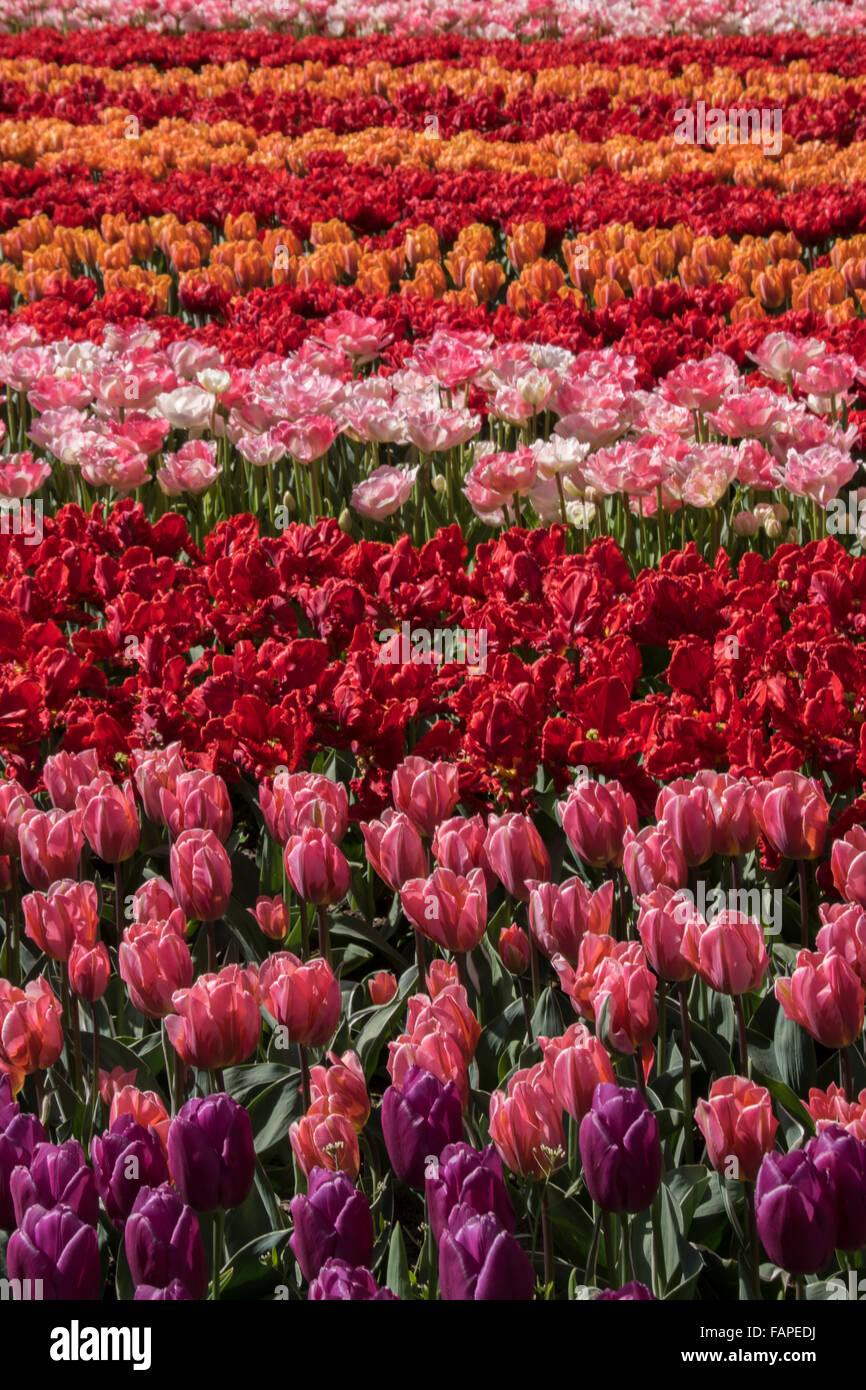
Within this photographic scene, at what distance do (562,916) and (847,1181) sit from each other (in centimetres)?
59

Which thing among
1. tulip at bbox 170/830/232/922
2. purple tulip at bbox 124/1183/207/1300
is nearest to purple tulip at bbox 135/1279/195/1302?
purple tulip at bbox 124/1183/207/1300

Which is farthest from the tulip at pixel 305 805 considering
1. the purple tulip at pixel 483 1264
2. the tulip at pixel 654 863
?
the purple tulip at pixel 483 1264

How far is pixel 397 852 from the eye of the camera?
2.19m

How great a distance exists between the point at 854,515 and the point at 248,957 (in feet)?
7.43

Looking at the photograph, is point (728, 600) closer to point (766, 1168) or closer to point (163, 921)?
point (163, 921)

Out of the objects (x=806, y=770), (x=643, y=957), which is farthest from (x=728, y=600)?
(x=643, y=957)

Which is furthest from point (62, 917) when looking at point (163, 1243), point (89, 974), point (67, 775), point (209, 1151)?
point (163, 1243)

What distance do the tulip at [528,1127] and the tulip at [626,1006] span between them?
153 mm

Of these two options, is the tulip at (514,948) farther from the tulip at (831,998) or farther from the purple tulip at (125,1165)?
the purple tulip at (125,1165)

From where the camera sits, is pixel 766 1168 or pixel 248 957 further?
pixel 248 957
